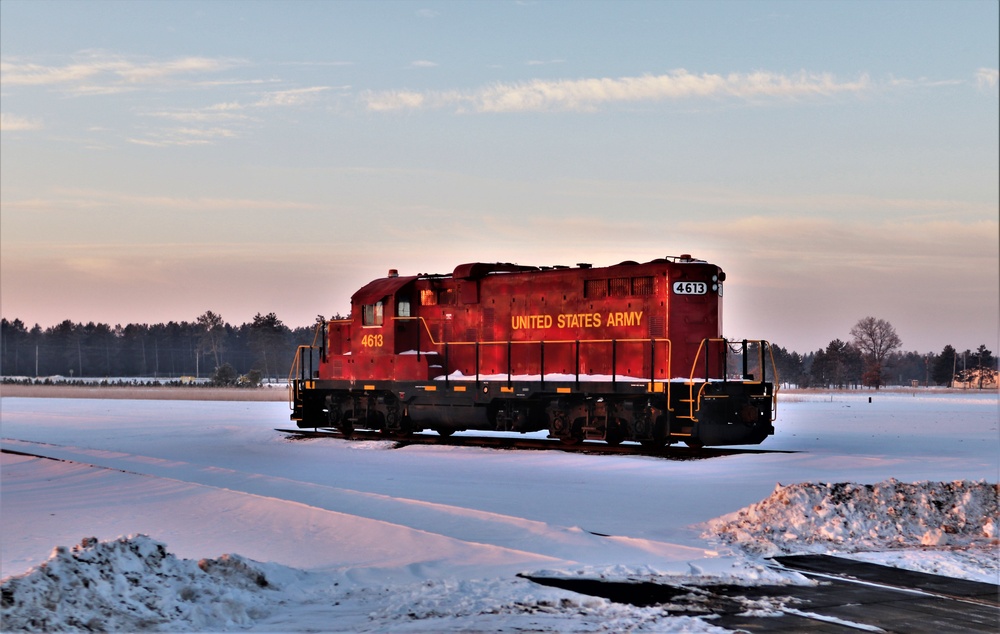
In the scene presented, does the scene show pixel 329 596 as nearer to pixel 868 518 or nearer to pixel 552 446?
pixel 868 518

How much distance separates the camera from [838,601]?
905 centimetres

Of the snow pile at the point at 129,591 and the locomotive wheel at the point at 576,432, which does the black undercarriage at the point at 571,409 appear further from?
the snow pile at the point at 129,591

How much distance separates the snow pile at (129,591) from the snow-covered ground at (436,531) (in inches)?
0.7

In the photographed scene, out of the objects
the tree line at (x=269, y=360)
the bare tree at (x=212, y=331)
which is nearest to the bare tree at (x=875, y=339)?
the tree line at (x=269, y=360)

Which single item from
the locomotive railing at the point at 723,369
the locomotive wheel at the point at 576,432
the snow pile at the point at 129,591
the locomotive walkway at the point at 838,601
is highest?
the locomotive railing at the point at 723,369

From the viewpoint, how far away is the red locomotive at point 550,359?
74.3 feet

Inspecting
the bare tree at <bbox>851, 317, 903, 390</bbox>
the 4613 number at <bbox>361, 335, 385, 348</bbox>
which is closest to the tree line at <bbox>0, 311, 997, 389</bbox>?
the bare tree at <bbox>851, 317, 903, 390</bbox>

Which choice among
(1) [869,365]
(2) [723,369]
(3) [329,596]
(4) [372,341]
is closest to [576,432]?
(2) [723,369]

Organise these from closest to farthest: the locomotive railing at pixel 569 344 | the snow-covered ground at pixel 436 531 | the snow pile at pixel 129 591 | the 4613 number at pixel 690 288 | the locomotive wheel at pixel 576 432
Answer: the snow pile at pixel 129 591, the snow-covered ground at pixel 436 531, the locomotive railing at pixel 569 344, the 4613 number at pixel 690 288, the locomotive wheel at pixel 576 432

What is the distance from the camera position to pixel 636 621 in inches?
323

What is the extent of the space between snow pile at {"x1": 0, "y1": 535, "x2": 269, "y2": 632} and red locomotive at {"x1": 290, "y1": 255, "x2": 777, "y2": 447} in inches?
549

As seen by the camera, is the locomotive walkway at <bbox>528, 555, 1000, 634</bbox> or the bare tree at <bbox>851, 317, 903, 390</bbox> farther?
the bare tree at <bbox>851, 317, 903, 390</bbox>

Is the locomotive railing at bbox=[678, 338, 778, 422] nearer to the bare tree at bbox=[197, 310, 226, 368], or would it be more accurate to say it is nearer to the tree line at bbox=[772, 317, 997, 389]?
the tree line at bbox=[772, 317, 997, 389]

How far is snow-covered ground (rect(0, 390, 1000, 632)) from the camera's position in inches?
336
